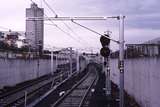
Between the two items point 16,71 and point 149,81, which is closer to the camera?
point 149,81

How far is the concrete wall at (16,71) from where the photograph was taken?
1631 inches

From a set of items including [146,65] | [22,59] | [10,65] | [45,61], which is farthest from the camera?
[45,61]

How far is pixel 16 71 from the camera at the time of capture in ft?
155

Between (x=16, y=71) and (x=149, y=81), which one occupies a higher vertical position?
(x=149, y=81)

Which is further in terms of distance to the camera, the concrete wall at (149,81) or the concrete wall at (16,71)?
the concrete wall at (16,71)

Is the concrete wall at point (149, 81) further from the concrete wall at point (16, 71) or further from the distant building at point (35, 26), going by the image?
the concrete wall at point (16, 71)

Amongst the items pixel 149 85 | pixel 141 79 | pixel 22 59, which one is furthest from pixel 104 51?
pixel 22 59

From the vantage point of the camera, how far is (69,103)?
26.8 metres

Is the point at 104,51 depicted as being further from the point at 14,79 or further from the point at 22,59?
the point at 22,59

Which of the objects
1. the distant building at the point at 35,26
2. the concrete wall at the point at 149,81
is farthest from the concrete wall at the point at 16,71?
the concrete wall at the point at 149,81

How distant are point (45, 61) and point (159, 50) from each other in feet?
198

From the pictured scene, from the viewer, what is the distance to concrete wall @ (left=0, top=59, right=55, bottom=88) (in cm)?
4143

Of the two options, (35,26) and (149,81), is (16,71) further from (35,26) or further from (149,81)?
(149,81)

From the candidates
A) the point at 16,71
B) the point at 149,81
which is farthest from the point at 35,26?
the point at 149,81
